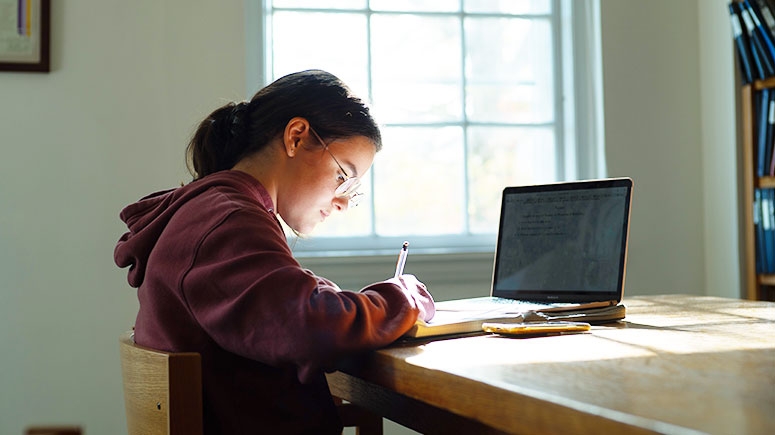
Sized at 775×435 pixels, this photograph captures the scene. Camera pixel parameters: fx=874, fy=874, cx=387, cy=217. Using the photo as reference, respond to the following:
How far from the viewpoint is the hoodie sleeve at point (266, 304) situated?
1039 mm

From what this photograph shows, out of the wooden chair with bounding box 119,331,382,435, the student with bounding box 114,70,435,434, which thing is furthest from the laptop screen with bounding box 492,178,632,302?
the wooden chair with bounding box 119,331,382,435

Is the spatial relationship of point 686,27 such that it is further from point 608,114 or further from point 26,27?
point 26,27

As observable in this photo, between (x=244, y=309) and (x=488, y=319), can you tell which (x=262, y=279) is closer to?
(x=244, y=309)

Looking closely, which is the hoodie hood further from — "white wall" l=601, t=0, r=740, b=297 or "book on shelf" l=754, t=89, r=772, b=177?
"book on shelf" l=754, t=89, r=772, b=177

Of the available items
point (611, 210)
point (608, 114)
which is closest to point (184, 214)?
point (611, 210)

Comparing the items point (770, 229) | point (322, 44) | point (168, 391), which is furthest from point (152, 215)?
point (770, 229)

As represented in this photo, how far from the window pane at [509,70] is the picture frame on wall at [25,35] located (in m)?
1.38

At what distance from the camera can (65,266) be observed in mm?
2631

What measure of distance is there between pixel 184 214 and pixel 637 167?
217cm

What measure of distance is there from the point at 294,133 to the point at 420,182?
157cm

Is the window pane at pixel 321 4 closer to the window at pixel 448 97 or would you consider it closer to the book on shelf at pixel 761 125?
the window at pixel 448 97

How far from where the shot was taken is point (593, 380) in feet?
2.76

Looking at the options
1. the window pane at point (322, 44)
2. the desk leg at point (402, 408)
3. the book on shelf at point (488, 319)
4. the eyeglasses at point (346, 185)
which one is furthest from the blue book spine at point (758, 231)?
the desk leg at point (402, 408)

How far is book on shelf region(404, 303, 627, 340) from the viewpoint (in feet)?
4.19
